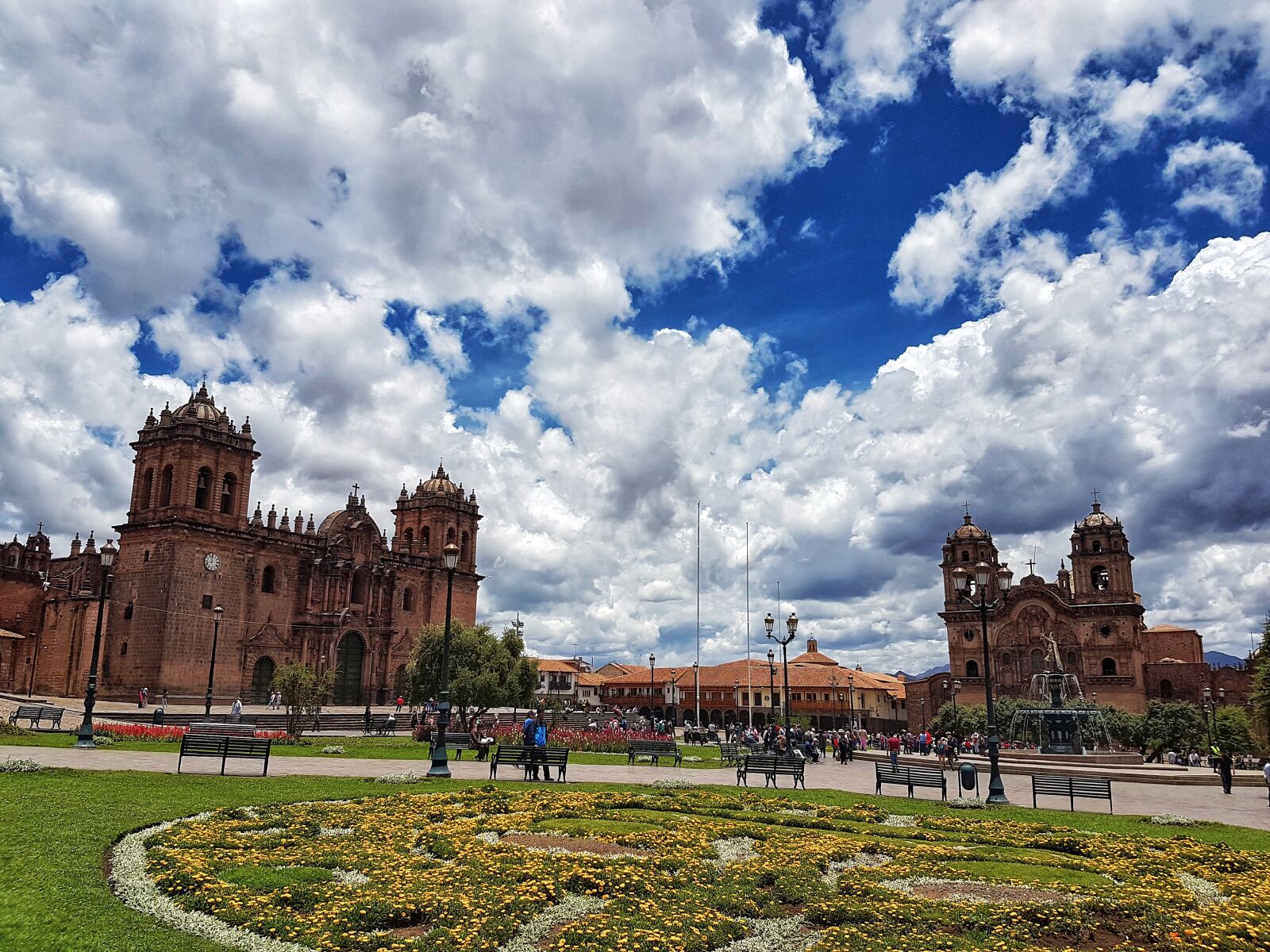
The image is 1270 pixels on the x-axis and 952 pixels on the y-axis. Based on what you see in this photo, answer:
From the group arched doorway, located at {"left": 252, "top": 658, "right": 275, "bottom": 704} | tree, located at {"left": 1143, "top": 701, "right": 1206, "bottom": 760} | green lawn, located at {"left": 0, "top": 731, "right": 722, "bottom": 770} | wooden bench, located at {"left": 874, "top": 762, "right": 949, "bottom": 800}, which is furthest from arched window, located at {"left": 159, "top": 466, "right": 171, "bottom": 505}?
tree, located at {"left": 1143, "top": 701, "right": 1206, "bottom": 760}

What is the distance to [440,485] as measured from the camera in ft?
252

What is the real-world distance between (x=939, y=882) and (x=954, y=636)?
72135mm

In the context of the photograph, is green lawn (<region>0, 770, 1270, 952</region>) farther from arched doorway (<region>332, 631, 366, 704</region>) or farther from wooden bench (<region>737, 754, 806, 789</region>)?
arched doorway (<region>332, 631, 366, 704</region>)

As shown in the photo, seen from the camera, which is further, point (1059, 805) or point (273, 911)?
point (1059, 805)

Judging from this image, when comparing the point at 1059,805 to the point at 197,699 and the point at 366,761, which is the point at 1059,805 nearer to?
the point at 366,761

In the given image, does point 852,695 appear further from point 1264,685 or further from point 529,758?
point 529,758

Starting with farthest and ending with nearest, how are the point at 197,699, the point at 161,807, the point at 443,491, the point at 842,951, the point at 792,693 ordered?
the point at 792,693, the point at 443,491, the point at 197,699, the point at 161,807, the point at 842,951

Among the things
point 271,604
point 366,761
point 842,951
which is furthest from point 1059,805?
point 271,604

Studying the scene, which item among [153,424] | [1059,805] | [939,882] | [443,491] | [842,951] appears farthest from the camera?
[443,491]

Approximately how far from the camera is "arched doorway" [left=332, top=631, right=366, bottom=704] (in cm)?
6059

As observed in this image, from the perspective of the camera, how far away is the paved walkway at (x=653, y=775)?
66.9 feet

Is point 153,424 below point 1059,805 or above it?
above

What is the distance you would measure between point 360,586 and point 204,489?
43.9 ft

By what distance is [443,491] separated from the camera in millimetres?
75750
